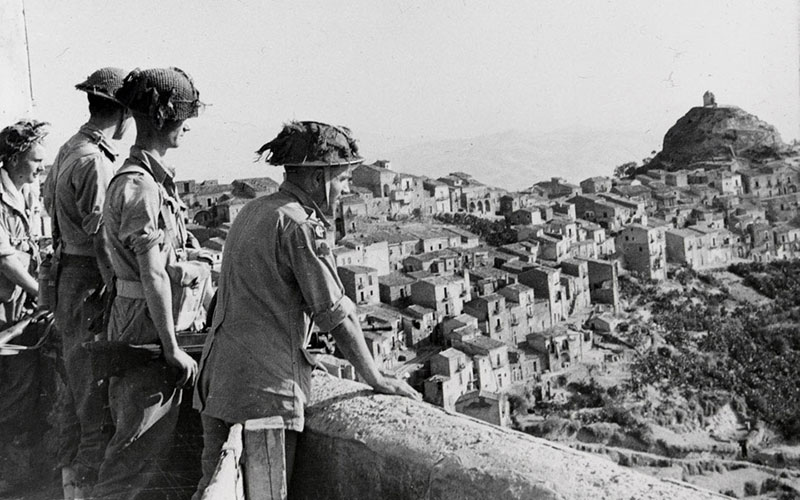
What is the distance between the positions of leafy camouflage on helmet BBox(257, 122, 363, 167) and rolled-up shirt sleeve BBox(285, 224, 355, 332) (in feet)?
0.73

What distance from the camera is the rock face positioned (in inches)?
2281

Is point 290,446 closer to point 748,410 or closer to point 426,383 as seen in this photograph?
point 426,383

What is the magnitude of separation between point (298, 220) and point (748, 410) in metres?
30.9

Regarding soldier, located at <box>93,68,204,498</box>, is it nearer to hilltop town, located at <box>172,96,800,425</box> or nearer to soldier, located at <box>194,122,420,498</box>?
soldier, located at <box>194,122,420,498</box>

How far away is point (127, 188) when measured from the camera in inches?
91.6

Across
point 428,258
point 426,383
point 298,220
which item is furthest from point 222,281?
point 428,258

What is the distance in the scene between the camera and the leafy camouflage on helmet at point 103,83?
9.37 feet

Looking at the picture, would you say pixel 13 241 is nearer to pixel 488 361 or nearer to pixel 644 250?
pixel 488 361

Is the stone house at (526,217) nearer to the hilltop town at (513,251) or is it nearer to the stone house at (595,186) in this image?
the hilltop town at (513,251)

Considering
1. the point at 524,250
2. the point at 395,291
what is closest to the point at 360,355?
the point at 395,291

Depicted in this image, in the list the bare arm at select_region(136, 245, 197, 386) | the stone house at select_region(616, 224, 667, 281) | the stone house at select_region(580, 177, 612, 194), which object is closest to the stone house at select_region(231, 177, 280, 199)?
the stone house at select_region(616, 224, 667, 281)

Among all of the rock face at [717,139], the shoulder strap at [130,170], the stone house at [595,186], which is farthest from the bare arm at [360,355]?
the rock face at [717,139]

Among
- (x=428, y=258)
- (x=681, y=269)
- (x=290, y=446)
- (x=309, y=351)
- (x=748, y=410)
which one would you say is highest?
(x=309, y=351)

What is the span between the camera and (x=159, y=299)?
7.53 ft
